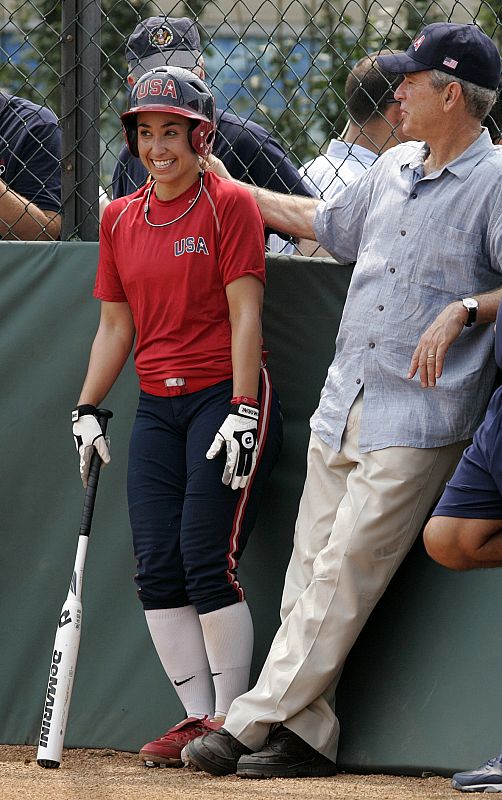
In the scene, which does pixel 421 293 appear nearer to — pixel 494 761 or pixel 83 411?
pixel 83 411

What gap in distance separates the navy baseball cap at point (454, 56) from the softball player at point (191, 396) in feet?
2.20

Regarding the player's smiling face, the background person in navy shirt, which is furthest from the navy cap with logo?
the player's smiling face

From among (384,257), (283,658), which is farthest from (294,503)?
(384,257)

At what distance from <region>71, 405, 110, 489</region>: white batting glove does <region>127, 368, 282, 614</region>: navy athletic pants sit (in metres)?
0.10

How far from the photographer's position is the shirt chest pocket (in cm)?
357

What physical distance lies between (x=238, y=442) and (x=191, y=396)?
28 centimetres

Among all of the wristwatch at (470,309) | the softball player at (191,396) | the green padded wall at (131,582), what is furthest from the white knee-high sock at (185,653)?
the wristwatch at (470,309)

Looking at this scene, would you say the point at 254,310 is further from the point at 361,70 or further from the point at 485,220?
the point at 361,70

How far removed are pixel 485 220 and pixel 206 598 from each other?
1.41 meters

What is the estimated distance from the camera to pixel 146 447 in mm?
3912

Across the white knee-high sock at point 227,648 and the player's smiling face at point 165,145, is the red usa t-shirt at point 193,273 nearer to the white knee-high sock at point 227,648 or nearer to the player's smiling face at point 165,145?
the player's smiling face at point 165,145

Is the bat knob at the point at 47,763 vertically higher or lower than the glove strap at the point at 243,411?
lower

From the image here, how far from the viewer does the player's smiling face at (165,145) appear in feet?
12.7

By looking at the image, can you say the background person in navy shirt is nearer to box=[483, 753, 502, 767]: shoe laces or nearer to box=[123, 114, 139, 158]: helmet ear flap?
box=[123, 114, 139, 158]: helmet ear flap
